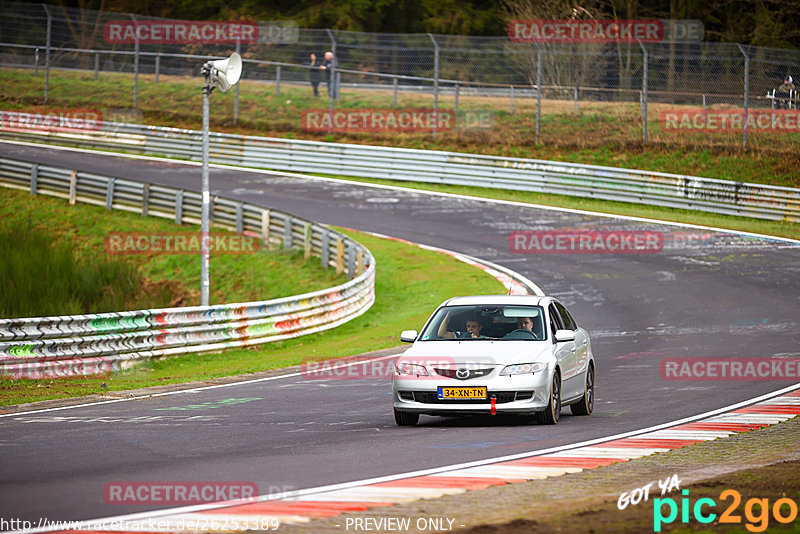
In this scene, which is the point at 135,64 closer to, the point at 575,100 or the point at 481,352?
the point at 575,100

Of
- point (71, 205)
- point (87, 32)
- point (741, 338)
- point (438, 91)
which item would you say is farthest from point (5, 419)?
point (87, 32)

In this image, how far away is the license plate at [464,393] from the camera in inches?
452

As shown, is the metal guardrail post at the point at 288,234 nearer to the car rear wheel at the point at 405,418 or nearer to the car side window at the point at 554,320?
the car side window at the point at 554,320

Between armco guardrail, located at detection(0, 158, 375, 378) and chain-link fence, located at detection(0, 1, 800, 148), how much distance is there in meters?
9.75

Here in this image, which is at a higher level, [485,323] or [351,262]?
[485,323]

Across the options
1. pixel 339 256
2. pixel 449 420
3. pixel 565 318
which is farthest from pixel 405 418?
pixel 339 256

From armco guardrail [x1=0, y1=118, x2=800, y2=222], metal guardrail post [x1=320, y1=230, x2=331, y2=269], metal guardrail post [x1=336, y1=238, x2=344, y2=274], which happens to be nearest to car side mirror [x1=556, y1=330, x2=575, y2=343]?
metal guardrail post [x1=336, y1=238, x2=344, y2=274]

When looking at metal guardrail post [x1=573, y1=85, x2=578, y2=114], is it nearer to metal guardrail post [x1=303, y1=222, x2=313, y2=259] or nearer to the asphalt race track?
the asphalt race track

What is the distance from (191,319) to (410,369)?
9095mm

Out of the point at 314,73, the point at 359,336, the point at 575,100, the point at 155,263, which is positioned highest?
the point at 314,73

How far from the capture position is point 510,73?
4131 centimetres

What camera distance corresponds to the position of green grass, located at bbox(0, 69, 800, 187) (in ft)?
125

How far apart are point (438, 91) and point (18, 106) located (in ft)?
65.9

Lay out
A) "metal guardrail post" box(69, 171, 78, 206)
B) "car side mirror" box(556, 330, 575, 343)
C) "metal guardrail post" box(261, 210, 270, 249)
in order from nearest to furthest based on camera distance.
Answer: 1. "car side mirror" box(556, 330, 575, 343)
2. "metal guardrail post" box(261, 210, 270, 249)
3. "metal guardrail post" box(69, 171, 78, 206)
